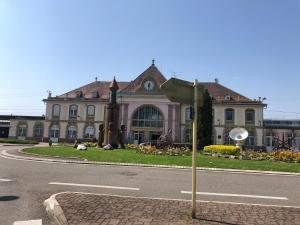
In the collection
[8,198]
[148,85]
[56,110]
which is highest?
[148,85]

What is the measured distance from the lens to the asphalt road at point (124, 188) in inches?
292

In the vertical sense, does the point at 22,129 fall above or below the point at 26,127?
below

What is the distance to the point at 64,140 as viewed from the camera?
61.2 meters

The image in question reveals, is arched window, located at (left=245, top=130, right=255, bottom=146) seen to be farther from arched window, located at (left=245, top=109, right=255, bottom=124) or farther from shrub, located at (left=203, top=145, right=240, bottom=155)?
shrub, located at (left=203, top=145, right=240, bottom=155)

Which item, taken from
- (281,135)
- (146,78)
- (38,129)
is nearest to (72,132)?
(38,129)

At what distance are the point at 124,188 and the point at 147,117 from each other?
49.3 meters

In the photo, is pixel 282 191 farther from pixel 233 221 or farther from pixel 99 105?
pixel 99 105

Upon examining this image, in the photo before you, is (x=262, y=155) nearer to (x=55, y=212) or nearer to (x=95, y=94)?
(x=55, y=212)

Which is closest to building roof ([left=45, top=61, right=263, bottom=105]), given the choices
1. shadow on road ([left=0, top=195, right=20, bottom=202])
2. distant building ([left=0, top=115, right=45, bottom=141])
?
distant building ([left=0, top=115, right=45, bottom=141])

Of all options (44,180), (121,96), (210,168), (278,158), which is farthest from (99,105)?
(44,180)

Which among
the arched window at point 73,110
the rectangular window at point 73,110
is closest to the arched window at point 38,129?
the arched window at point 73,110

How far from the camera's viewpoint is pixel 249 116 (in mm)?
57625

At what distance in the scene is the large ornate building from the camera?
57.8 meters

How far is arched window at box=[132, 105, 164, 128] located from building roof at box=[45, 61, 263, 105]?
2971 millimetres
